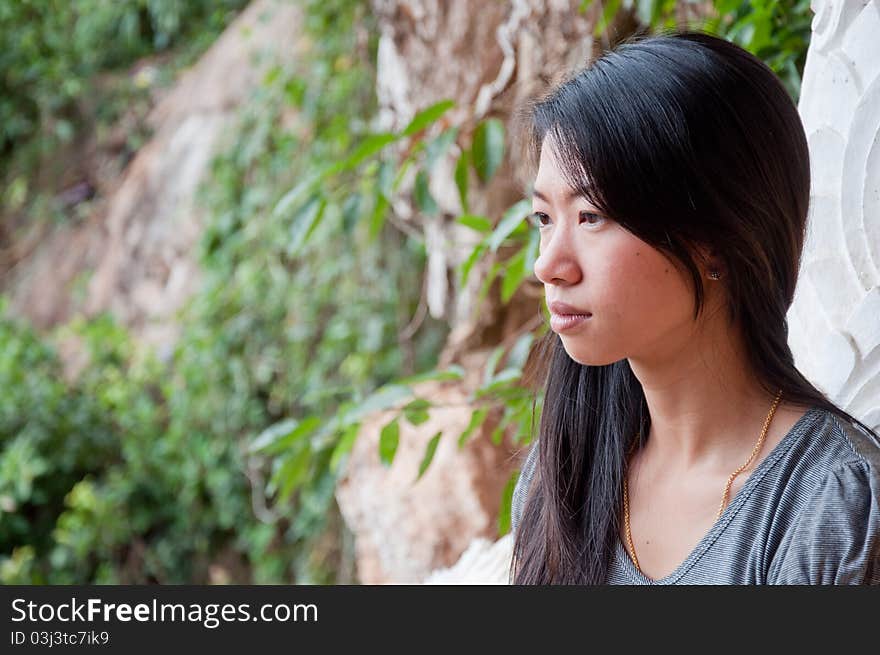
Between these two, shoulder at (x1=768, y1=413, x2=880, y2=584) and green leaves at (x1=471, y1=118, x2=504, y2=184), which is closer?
shoulder at (x1=768, y1=413, x2=880, y2=584)

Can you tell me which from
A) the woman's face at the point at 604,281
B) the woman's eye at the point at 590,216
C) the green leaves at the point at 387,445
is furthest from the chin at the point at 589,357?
the green leaves at the point at 387,445

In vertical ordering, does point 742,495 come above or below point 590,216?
below

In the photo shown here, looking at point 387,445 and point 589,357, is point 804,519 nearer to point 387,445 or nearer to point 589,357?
point 589,357

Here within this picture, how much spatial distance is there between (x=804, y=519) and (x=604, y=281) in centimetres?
23

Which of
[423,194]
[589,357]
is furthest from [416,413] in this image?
[589,357]

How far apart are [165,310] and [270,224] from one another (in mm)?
793

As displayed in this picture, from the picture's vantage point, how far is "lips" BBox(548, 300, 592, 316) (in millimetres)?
853

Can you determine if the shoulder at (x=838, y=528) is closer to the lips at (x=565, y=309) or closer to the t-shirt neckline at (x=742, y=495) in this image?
the t-shirt neckline at (x=742, y=495)

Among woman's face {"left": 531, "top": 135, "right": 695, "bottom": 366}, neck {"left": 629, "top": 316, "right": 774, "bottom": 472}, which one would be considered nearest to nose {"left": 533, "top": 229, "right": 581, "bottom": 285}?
woman's face {"left": 531, "top": 135, "right": 695, "bottom": 366}

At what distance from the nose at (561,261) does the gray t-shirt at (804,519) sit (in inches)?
8.4

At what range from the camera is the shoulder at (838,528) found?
77 centimetres

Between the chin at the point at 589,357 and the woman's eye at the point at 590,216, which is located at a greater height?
the woman's eye at the point at 590,216

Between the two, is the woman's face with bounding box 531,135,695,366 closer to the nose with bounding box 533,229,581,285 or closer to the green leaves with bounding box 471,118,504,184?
the nose with bounding box 533,229,581,285

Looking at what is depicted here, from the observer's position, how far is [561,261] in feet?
2.80
